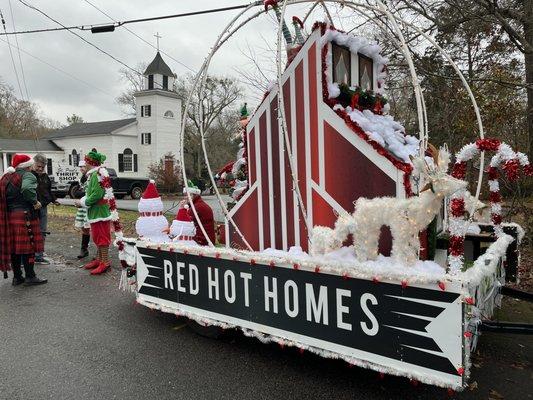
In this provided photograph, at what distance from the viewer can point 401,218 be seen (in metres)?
2.72

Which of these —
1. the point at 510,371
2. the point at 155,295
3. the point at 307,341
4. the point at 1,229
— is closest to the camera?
the point at 307,341

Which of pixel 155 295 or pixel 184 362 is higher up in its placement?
pixel 155 295

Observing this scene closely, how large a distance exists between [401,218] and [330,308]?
0.78 metres

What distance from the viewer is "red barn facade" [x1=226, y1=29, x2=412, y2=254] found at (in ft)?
10.9

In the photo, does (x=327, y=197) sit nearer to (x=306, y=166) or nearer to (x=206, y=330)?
(x=306, y=166)

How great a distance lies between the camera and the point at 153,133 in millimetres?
35094

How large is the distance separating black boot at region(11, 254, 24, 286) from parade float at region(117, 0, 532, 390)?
2229mm

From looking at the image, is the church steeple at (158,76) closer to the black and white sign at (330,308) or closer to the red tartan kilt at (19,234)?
the red tartan kilt at (19,234)

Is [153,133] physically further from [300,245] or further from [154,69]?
[300,245]

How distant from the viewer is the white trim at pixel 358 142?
3.20 m

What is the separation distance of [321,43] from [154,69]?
35.6 meters

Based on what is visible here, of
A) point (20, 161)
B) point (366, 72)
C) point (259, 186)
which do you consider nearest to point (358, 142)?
point (259, 186)

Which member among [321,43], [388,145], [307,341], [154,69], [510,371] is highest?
[154,69]

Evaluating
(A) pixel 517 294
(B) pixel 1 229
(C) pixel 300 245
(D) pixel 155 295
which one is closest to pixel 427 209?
(C) pixel 300 245
